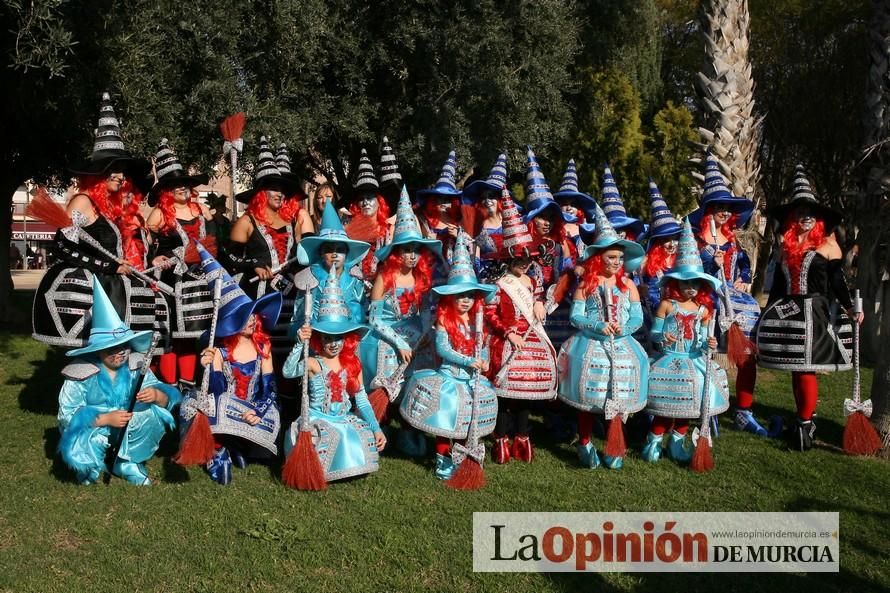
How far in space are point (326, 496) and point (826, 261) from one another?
4.85m

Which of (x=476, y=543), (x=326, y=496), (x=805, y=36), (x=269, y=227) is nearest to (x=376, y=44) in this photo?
(x=269, y=227)

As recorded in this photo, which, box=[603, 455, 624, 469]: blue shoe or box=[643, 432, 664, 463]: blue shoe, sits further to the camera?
box=[643, 432, 664, 463]: blue shoe

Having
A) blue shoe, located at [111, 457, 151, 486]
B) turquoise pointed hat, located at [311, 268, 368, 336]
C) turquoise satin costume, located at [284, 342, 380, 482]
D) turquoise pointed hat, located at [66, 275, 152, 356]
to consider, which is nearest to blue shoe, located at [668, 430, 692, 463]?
turquoise satin costume, located at [284, 342, 380, 482]

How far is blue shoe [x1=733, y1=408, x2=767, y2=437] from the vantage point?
713cm

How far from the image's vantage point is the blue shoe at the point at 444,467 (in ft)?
18.5

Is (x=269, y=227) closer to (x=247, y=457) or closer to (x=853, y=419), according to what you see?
(x=247, y=457)

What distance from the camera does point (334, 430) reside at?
5.30 m

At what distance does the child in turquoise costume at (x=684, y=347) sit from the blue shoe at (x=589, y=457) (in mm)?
512

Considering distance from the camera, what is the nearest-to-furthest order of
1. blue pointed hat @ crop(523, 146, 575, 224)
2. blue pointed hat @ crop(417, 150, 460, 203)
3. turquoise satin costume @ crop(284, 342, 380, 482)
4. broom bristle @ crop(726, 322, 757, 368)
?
turquoise satin costume @ crop(284, 342, 380, 482), broom bristle @ crop(726, 322, 757, 368), blue pointed hat @ crop(523, 146, 575, 224), blue pointed hat @ crop(417, 150, 460, 203)

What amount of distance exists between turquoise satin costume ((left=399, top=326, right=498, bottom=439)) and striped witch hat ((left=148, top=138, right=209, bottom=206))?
297 cm

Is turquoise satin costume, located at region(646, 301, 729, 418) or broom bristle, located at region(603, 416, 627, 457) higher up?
turquoise satin costume, located at region(646, 301, 729, 418)

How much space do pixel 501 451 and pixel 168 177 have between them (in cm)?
391

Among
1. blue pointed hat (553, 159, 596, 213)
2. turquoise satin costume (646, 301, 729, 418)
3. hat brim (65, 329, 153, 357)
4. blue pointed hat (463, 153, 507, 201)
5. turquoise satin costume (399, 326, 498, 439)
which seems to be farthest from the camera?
blue pointed hat (553, 159, 596, 213)

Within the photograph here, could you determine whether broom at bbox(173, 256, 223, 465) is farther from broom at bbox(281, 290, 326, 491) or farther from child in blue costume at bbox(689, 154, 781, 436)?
child in blue costume at bbox(689, 154, 781, 436)
